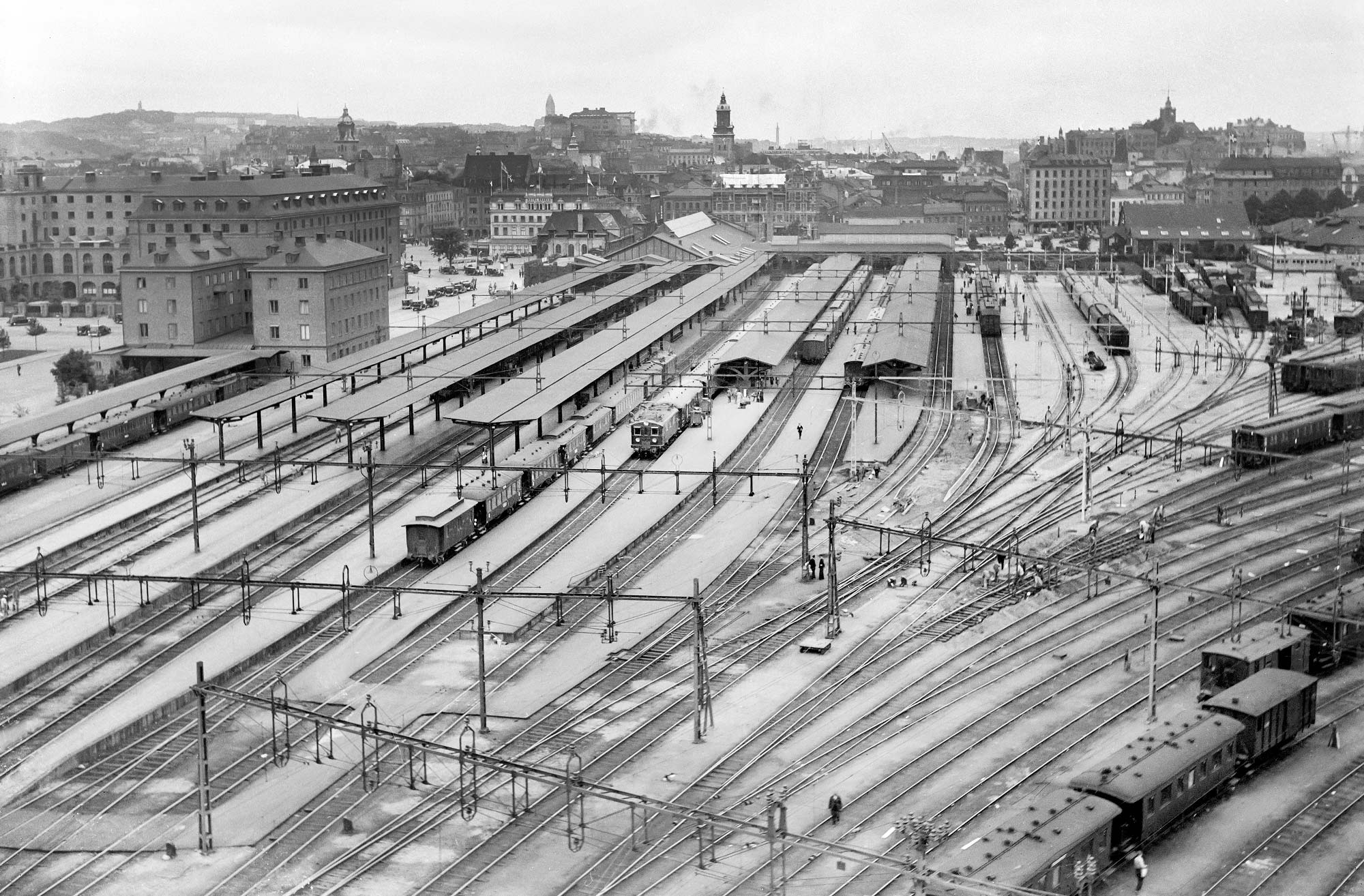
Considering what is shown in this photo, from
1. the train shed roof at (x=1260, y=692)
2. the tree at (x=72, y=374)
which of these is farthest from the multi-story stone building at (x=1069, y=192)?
the train shed roof at (x=1260, y=692)

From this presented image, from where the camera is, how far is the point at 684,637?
32438 mm

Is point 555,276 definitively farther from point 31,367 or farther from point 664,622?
point 664,622

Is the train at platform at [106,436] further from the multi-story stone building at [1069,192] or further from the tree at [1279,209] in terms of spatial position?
the multi-story stone building at [1069,192]

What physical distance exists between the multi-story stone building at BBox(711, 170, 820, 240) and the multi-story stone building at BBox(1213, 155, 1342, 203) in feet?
125

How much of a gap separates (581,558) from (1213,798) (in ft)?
55.1

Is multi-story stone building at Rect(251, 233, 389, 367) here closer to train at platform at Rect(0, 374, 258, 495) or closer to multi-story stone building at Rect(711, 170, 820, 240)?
train at platform at Rect(0, 374, 258, 495)

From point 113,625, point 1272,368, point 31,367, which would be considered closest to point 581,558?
point 113,625

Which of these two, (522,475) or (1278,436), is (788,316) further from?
(522,475)

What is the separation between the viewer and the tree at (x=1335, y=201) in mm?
139000

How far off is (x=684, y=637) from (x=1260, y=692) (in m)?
11.4

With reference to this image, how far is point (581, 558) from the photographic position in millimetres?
37219

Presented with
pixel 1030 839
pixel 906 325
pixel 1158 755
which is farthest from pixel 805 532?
pixel 906 325

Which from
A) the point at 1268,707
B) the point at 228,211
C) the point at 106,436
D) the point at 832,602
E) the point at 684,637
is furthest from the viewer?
the point at 228,211

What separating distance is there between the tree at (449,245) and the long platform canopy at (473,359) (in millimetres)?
35833
